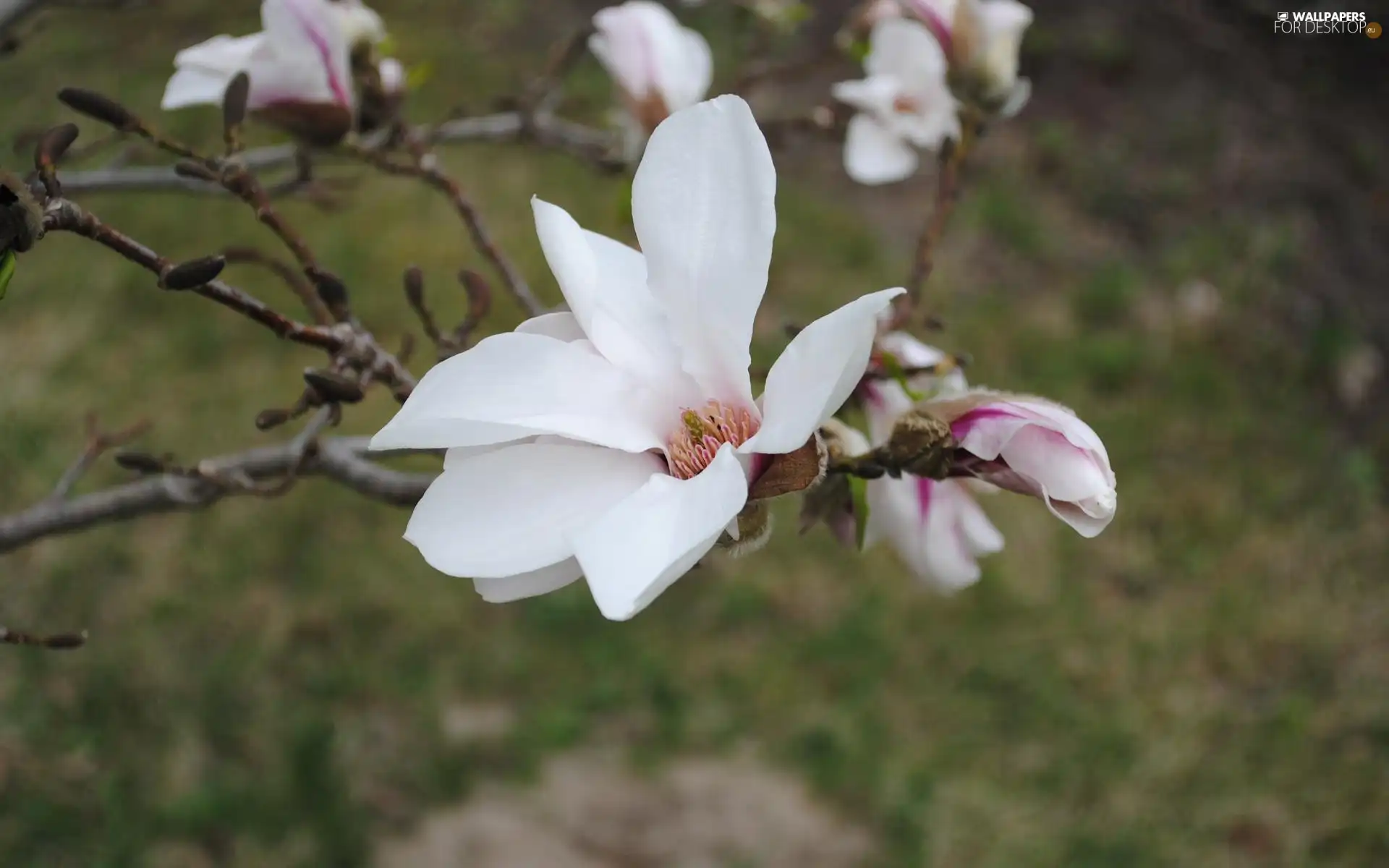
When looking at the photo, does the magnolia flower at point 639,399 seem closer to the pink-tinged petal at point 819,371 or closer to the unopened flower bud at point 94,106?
the pink-tinged petal at point 819,371

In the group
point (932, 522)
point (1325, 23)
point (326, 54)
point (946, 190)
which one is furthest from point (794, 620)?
point (1325, 23)

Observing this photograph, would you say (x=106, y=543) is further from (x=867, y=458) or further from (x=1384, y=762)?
(x=1384, y=762)

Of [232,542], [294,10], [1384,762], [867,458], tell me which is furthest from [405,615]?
[1384,762]

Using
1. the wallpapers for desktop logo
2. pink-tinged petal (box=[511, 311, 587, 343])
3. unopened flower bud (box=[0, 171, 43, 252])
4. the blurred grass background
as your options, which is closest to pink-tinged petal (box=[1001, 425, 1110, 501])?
pink-tinged petal (box=[511, 311, 587, 343])

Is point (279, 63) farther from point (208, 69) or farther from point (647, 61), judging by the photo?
point (647, 61)

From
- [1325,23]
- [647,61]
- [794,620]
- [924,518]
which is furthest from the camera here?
[1325,23]

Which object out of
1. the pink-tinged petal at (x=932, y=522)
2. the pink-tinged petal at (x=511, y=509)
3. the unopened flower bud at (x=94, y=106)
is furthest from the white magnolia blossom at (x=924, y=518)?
the unopened flower bud at (x=94, y=106)
